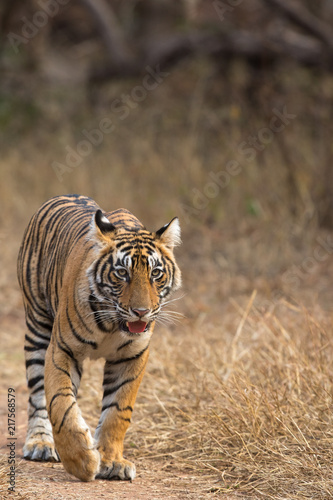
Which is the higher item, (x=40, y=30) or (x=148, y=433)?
(x=40, y=30)

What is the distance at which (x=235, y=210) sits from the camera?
8.97 meters

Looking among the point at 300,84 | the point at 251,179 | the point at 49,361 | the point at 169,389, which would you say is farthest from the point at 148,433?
the point at 300,84

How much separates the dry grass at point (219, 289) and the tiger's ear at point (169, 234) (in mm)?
884

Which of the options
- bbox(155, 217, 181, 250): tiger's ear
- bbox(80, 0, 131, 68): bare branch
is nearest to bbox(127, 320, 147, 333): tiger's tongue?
bbox(155, 217, 181, 250): tiger's ear

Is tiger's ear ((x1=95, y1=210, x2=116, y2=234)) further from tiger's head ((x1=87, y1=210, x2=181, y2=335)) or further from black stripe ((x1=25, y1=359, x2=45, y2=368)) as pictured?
black stripe ((x1=25, y1=359, x2=45, y2=368))

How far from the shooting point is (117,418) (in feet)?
11.8

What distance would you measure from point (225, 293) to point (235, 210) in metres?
1.76

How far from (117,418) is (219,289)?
407 cm

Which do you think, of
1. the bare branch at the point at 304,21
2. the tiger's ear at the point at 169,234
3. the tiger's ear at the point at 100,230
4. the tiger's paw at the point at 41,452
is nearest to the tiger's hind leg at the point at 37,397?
the tiger's paw at the point at 41,452

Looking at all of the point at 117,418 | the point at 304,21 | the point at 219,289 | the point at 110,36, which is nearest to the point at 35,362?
the point at 117,418

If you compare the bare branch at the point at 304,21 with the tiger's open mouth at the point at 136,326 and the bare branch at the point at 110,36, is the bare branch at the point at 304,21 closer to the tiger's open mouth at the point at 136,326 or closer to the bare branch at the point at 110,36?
the bare branch at the point at 110,36

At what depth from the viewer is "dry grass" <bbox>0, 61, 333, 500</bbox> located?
3.75 m

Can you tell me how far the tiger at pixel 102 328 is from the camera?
3.37m

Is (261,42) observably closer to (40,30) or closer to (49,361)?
(40,30)
